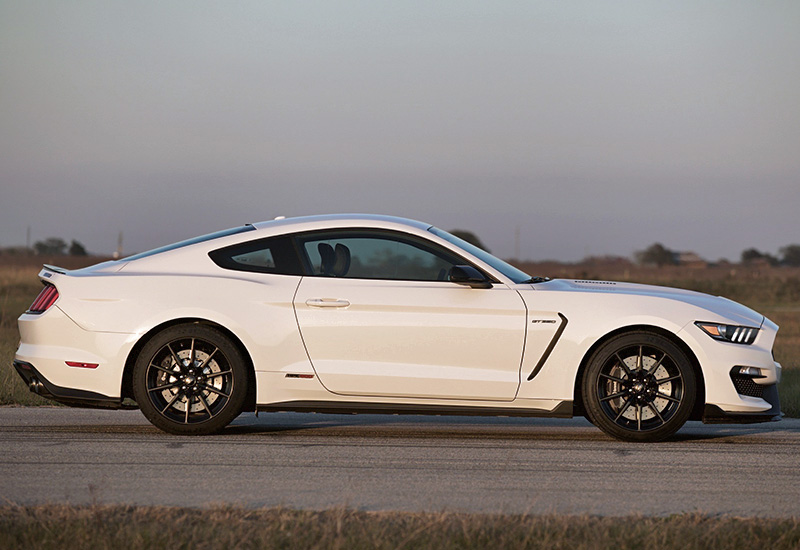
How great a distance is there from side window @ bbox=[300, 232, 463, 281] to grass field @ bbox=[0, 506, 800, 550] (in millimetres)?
2790

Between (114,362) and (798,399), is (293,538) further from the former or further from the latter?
(798,399)

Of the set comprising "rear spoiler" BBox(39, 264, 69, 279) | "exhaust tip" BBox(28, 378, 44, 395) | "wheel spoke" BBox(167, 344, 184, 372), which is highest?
"rear spoiler" BBox(39, 264, 69, 279)

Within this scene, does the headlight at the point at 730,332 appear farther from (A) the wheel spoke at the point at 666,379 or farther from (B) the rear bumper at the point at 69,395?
(B) the rear bumper at the point at 69,395

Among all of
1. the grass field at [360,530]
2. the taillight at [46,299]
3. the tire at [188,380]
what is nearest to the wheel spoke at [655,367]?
the grass field at [360,530]

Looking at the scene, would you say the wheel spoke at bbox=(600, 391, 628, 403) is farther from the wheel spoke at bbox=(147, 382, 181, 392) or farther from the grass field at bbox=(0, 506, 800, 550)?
the wheel spoke at bbox=(147, 382, 181, 392)

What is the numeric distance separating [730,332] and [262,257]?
11.5 feet

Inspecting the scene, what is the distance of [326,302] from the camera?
7.54 meters

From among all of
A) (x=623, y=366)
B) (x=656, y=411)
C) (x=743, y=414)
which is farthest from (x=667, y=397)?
(x=743, y=414)

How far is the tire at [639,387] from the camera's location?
24.6ft

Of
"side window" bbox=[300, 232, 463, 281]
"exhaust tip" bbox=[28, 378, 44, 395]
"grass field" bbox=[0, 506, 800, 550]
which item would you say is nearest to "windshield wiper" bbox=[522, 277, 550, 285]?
"side window" bbox=[300, 232, 463, 281]

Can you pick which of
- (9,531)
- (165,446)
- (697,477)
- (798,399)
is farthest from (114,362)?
(798,399)

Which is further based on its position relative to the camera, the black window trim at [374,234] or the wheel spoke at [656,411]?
the black window trim at [374,234]

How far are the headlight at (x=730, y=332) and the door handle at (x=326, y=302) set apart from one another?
258 centimetres

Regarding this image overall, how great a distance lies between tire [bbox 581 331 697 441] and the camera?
7.51m
